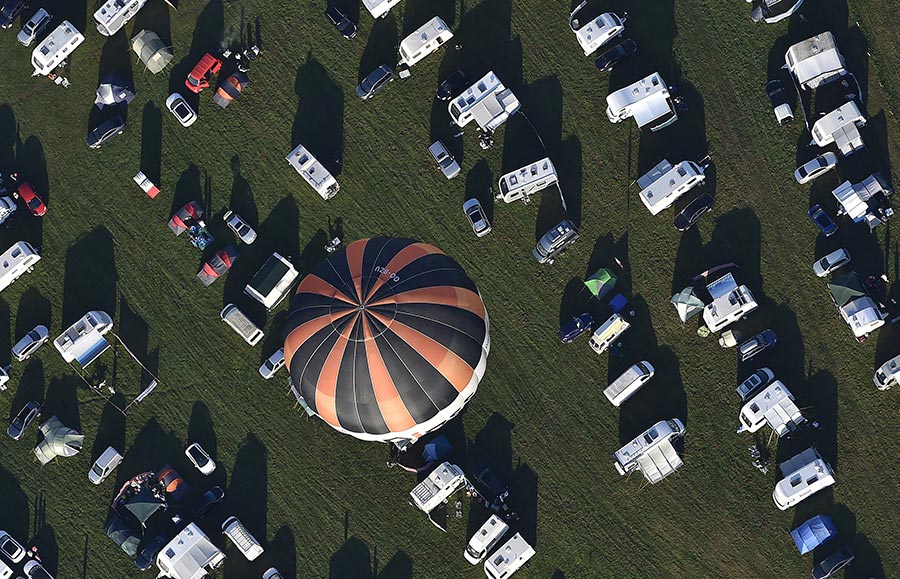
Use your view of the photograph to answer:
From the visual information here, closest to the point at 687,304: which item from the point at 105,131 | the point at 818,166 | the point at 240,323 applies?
the point at 818,166

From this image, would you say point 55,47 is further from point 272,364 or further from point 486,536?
point 486,536

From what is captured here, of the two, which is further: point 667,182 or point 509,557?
point 667,182

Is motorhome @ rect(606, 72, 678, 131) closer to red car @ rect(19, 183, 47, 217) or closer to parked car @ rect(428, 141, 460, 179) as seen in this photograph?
parked car @ rect(428, 141, 460, 179)

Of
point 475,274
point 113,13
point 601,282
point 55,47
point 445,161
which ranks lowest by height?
point 601,282

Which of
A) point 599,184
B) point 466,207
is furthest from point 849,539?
point 466,207

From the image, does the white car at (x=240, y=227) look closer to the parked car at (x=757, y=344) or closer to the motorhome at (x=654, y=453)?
the motorhome at (x=654, y=453)

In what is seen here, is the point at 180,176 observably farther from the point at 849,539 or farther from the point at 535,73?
the point at 849,539
